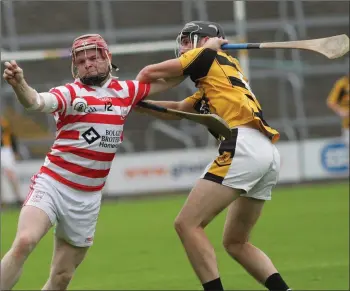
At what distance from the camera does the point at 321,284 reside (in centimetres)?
809

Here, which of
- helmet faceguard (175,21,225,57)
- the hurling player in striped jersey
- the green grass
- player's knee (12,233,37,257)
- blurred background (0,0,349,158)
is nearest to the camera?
player's knee (12,233,37,257)

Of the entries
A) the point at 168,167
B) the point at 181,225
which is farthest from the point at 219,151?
the point at 168,167

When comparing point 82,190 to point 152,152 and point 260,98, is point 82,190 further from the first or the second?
point 260,98

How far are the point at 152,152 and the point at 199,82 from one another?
40.6 ft

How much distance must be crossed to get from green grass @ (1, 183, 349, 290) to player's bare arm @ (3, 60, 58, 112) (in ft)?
9.26

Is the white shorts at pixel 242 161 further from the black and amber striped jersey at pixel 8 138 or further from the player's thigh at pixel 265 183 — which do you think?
the black and amber striped jersey at pixel 8 138

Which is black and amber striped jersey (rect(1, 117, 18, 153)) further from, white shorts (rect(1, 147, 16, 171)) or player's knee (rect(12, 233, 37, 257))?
player's knee (rect(12, 233, 37, 257))

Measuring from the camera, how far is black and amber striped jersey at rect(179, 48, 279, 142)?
247 inches

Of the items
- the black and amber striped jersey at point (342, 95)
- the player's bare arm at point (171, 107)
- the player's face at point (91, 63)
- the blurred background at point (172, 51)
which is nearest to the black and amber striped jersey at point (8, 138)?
the blurred background at point (172, 51)

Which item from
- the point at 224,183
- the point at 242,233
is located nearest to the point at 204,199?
the point at 224,183

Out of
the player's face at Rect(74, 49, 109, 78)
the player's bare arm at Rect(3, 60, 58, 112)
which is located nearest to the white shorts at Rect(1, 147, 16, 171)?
the player's face at Rect(74, 49, 109, 78)

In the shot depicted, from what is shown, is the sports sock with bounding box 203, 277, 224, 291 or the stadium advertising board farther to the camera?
the stadium advertising board

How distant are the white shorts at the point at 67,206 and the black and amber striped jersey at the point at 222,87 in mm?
1012

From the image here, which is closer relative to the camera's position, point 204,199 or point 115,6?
point 204,199
